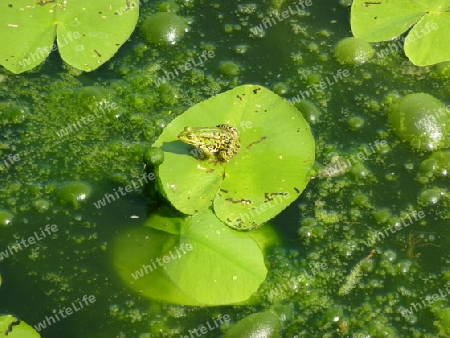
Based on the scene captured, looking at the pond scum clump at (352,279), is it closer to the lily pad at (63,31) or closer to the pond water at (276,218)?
the pond water at (276,218)

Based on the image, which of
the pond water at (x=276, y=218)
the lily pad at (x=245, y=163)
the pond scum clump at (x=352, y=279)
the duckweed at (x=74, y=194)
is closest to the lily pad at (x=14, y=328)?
the pond water at (x=276, y=218)

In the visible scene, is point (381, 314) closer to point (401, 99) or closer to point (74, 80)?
point (401, 99)

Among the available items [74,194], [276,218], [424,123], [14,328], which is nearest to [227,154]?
[276,218]

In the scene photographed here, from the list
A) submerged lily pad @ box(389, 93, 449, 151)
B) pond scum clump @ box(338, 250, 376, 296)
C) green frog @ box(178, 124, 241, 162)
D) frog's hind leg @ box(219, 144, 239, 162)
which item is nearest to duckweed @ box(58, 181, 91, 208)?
green frog @ box(178, 124, 241, 162)

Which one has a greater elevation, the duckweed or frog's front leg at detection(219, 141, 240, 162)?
frog's front leg at detection(219, 141, 240, 162)

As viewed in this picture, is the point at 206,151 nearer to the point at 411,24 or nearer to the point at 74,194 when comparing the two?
the point at 74,194

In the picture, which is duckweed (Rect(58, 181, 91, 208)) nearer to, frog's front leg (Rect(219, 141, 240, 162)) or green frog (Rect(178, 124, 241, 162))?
green frog (Rect(178, 124, 241, 162))
